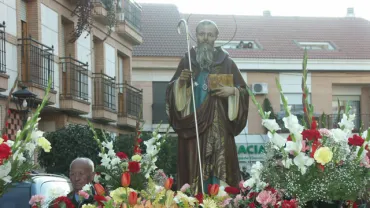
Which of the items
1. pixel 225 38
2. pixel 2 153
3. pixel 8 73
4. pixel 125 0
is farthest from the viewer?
pixel 225 38

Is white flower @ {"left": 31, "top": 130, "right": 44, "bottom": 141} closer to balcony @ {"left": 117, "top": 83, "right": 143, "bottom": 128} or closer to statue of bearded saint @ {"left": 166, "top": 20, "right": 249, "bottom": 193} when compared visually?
statue of bearded saint @ {"left": 166, "top": 20, "right": 249, "bottom": 193}

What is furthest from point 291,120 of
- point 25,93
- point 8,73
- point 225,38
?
point 225,38

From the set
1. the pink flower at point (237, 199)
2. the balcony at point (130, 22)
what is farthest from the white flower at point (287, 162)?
the balcony at point (130, 22)

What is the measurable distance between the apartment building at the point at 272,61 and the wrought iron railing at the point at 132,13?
5623 mm

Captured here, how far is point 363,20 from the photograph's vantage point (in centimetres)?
4825

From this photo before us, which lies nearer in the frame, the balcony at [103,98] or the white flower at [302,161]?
the white flower at [302,161]

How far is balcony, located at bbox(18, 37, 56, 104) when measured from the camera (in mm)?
21875

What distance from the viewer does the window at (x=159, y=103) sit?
3862 centimetres

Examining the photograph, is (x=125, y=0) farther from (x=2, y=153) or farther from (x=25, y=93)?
(x=2, y=153)

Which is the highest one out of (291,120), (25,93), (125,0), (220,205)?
(125,0)

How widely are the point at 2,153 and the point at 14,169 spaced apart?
22 centimetres

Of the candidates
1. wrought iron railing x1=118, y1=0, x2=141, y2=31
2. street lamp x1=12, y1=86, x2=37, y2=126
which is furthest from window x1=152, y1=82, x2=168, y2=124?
street lamp x1=12, y1=86, x2=37, y2=126

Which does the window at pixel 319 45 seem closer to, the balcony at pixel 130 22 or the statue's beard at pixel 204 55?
the balcony at pixel 130 22

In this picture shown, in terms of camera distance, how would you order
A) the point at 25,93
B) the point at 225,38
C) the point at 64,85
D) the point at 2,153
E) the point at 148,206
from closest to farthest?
the point at 148,206, the point at 2,153, the point at 25,93, the point at 64,85, the point at 225,38
